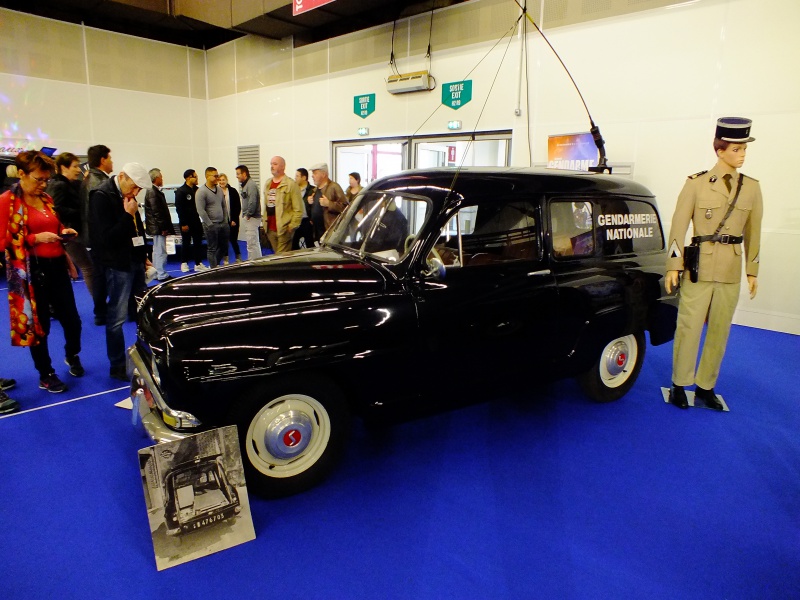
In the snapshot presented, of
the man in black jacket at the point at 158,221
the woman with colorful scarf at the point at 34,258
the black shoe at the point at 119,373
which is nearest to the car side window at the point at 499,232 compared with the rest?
the woman with colorful scarf at the point at 34,258

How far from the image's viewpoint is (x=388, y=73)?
967cm

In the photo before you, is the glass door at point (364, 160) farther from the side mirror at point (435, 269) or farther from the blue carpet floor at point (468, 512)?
the side mirror at point (435, 269)

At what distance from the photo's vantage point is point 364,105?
1013 cm

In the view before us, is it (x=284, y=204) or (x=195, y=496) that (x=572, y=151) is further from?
(x=195, y=496)

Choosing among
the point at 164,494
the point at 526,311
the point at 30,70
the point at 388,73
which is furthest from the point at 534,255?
the point at 30,70

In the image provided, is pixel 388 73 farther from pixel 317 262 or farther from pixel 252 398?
pixel 252 398

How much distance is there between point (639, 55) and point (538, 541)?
664 centimetres

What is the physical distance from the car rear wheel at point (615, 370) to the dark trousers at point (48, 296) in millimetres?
4075

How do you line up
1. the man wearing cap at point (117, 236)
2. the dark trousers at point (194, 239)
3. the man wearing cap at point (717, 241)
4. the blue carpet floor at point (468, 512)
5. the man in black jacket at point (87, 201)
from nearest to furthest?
the blue carpet floor at point (468, 512), the man wearing cap at point (717, 241), the man wearing cap at point (117, 236), the man in black jacket at point (87, 201), the dark trousers at point (194, 239)

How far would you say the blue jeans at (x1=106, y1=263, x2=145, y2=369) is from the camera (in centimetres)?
404

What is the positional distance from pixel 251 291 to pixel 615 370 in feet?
9.51

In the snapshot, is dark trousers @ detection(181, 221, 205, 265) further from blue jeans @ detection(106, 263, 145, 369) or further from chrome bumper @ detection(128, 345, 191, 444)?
chrome bumper @ detection(128, 345, 191, 444)

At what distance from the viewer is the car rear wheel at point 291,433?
2523 mm

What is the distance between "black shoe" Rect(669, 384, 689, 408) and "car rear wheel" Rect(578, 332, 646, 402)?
296 mm
